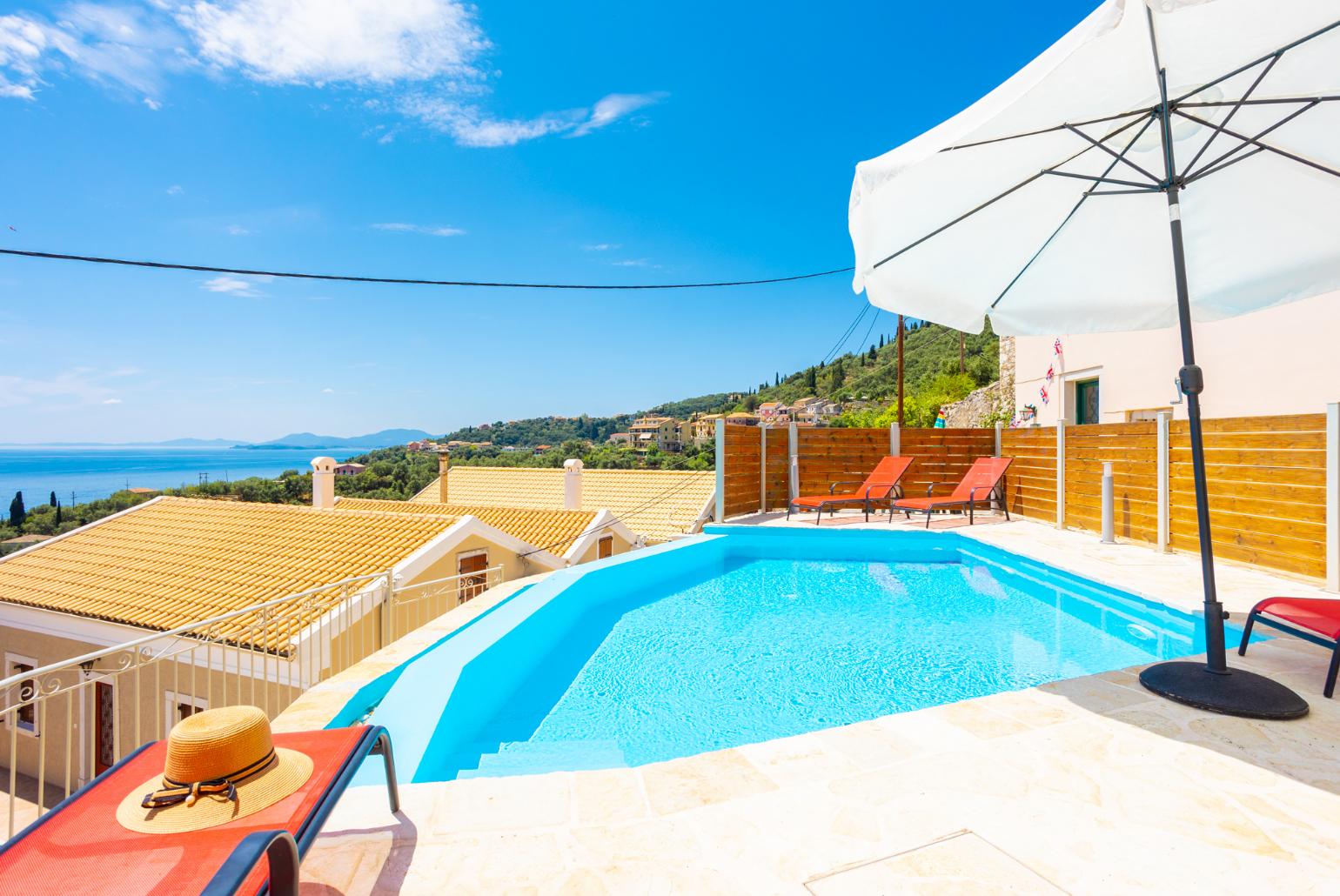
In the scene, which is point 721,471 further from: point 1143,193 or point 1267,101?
point 1267,101

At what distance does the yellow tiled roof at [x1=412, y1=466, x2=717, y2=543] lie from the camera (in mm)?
22453

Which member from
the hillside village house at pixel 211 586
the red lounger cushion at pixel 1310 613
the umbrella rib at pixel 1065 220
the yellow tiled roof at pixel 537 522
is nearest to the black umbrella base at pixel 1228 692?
the red lounger cushion at pixel 1310 613

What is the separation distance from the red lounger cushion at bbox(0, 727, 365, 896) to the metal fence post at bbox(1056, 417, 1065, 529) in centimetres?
939

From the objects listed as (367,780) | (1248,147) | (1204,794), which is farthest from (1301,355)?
(367,780)

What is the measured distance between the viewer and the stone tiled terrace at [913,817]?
173 cm

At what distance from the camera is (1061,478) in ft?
28.3

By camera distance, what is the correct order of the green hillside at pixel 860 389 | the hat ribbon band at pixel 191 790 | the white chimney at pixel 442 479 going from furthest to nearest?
the green hillside at pixel 860 389
the white chimney at pixel 442 479
the hat ribbon band at pixel 191 790

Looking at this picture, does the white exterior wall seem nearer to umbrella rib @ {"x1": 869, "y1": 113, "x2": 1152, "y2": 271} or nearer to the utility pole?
the utility pole

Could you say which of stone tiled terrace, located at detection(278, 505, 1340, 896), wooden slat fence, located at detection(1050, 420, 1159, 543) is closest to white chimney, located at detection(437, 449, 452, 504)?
wooden slat fence, located at detection(1050, 420, 1159, 543)

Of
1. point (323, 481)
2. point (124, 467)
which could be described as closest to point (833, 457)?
point (323, 481)

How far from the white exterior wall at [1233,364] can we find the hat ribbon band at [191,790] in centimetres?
963

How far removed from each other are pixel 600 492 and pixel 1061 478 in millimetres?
18241

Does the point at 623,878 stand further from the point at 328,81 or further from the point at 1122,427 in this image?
the point at 328,81

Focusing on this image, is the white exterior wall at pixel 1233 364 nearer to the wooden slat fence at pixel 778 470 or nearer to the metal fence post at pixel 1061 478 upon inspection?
the metal fence post at pixel 1061 478
